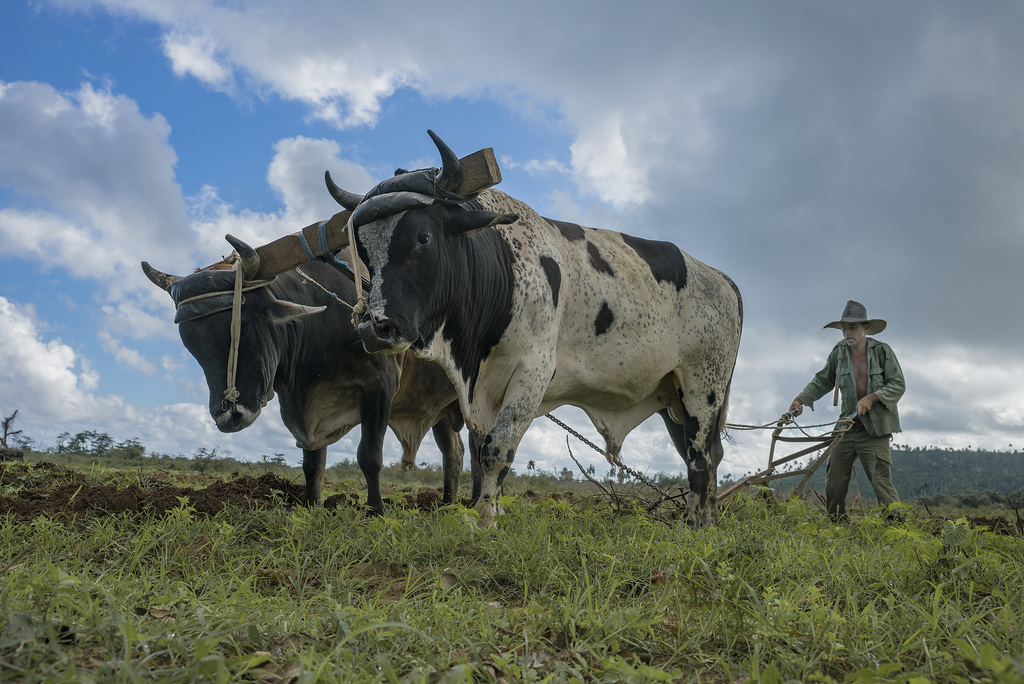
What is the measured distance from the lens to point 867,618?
9.41 feet

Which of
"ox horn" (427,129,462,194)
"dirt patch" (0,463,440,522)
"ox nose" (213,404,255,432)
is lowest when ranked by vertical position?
"dirt patch" (0,463,440,522)

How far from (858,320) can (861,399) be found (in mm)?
874

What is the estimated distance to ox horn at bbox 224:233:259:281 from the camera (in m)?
5.11

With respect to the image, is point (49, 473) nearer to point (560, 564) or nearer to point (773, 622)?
point (560, 564)

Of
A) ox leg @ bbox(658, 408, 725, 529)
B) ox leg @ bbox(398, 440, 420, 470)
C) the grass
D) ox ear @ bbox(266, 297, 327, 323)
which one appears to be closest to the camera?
the grass

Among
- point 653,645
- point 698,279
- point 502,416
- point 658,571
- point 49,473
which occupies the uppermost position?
point 698,279

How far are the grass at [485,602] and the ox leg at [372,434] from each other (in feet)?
1.78

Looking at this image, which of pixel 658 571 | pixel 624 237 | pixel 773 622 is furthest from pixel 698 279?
pixel 773 622

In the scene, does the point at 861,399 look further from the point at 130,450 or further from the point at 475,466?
the point at 130,450

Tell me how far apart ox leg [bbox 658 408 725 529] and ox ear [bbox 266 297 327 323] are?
3.44 m

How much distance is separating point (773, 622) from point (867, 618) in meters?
0.48

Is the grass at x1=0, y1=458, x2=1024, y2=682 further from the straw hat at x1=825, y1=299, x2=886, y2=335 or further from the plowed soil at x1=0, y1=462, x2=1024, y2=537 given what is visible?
the straw hat at x1=825, y1=299, x2=886, y2=335

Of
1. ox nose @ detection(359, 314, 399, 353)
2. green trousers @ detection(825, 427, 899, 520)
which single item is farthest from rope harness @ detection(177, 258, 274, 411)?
green trousers @ detection(825, 427, 899, 520)

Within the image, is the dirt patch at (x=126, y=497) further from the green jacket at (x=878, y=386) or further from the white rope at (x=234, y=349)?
the green jacket at (x=878, y=386)
